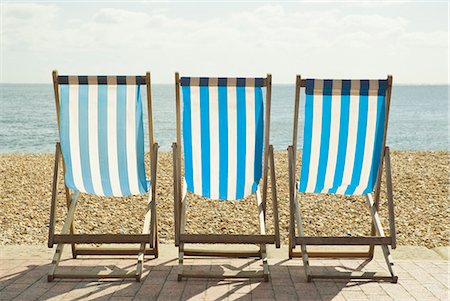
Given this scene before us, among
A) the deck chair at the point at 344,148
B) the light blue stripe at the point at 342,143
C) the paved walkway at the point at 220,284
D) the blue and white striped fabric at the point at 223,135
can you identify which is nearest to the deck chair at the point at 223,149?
the blue and white striped fabric at the point at 223,135

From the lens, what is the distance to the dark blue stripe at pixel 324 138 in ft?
12.1

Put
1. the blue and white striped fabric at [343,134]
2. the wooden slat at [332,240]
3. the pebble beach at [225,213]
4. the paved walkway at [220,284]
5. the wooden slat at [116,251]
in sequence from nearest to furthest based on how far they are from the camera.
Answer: the paved walkway at [220,284]
the wooden slat at [332,240]
the blue and white striped fabric at [343,134]
the wooden slat at [116,251]
the pebble beach at [225,213]

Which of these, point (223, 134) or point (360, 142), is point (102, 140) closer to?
point (223, 134)

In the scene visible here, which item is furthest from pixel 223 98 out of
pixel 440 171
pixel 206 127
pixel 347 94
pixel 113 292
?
pixel 440 171

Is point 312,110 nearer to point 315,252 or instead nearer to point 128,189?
point 315,252

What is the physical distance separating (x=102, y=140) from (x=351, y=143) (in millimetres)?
1694

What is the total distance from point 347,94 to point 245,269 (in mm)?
1377

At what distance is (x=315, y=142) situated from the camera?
3.76 metres

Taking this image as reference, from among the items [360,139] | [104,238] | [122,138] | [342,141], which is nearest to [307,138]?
[342,141]

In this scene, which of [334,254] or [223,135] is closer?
[223,135]

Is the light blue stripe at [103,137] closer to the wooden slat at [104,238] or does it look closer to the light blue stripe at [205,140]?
the wooden slat at [104,238]

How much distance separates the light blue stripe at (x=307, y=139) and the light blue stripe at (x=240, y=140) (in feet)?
1.34

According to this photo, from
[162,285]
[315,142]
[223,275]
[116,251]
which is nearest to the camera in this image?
[162,285]

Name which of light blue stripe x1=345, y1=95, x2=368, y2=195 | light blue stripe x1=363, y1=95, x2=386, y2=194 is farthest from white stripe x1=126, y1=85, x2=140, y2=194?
light blue stripe x1=363, y1=95, x2=386, y2=194
